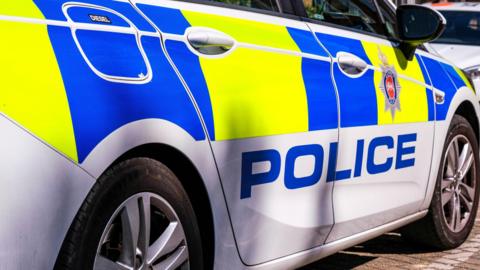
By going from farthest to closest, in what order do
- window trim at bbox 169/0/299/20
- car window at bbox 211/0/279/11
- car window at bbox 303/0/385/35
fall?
car window at bbox 303/0/385/35 → car window at bbox 211/0/279/11 → window trim at bbox 169/0/299/20

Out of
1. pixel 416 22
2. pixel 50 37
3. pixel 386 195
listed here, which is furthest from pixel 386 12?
pixel 50 37

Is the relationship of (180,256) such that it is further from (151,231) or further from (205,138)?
(205,138)

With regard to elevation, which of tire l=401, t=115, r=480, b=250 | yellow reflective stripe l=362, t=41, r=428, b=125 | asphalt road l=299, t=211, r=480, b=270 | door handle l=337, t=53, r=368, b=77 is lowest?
asphalt road l=299, t=211, r=480, b=270

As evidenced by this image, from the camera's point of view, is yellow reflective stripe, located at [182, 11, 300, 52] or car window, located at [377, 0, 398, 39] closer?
yellow reflective stripe, located at [182, 11, 300, 52]

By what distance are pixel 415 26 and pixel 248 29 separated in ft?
5.70

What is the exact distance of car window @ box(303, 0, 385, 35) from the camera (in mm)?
4723

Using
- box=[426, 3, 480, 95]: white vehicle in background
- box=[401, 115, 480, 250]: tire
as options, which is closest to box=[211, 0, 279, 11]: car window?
box=[401, 115, 480, 250]: tire

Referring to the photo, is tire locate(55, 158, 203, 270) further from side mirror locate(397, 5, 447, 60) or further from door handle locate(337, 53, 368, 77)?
side mirror locate(397, 5, 447, 60)

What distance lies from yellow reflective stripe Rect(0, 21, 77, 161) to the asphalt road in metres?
2.93

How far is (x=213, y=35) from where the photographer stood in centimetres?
373

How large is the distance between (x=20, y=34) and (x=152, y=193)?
755 millimetres

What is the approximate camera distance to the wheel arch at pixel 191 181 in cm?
338

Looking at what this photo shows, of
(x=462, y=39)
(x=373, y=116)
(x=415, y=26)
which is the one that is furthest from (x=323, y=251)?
(x=462, y=39)

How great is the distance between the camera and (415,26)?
5492 millimetres
